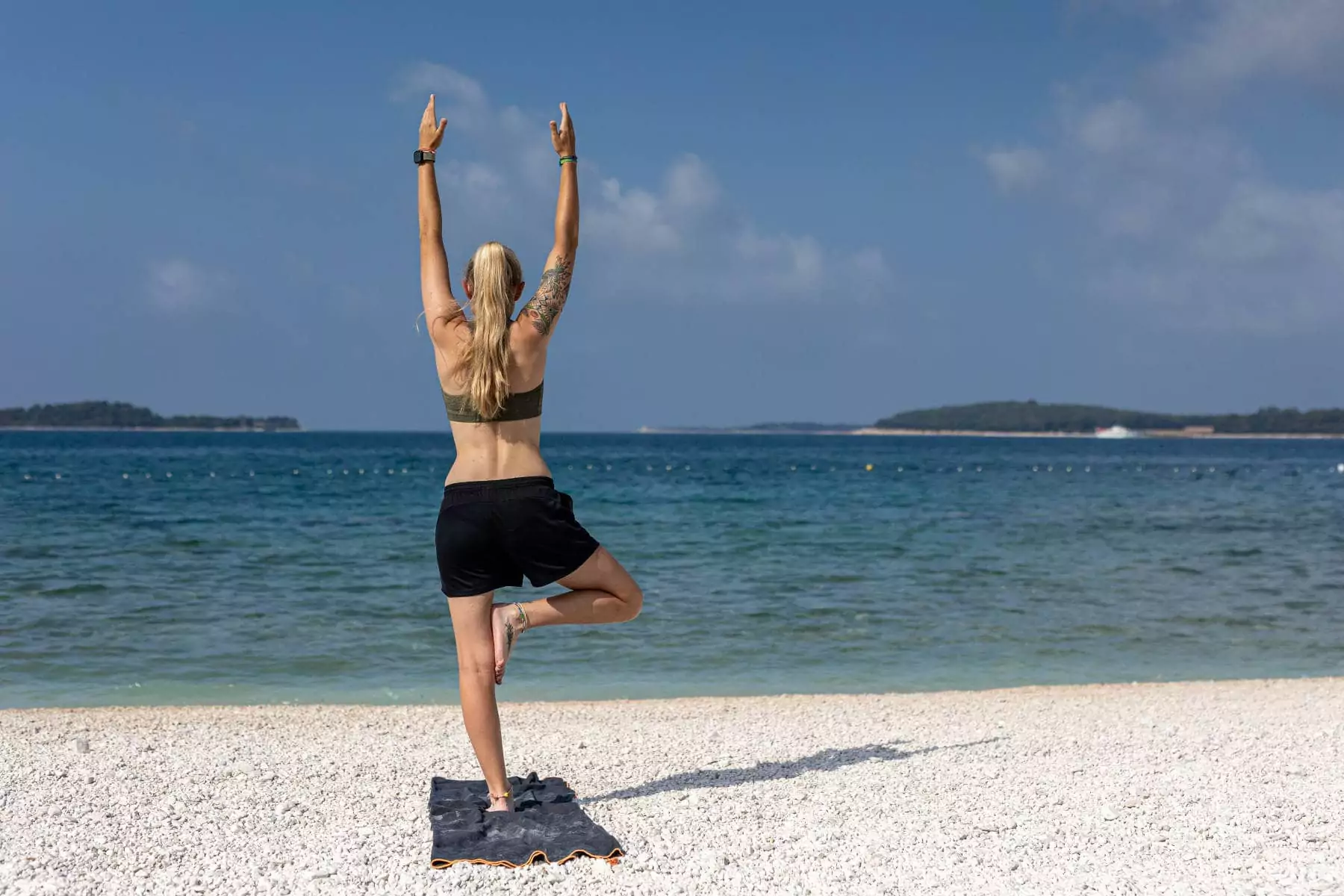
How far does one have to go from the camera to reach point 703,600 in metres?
13.7

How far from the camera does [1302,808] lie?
505 cm

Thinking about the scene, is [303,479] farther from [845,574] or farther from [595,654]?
[595,654]

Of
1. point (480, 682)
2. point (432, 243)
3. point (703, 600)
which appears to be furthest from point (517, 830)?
point (703, 600)

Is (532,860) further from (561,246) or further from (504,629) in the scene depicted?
(561,246)

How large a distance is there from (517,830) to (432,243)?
2485mm

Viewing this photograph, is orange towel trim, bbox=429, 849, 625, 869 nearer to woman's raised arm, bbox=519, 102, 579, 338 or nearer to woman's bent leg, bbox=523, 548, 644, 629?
woman's bent leg, bbox=523, 548, 644, 629

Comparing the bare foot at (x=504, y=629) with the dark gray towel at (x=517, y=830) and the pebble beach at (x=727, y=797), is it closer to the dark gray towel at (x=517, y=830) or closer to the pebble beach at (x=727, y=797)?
the dark gray towel at (x=517, y=830)

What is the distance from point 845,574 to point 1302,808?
1119 centimetres

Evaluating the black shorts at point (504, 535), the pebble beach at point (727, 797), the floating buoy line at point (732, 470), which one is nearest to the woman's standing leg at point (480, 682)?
the black shorts at point (504, 535)

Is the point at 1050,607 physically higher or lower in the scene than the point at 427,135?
lower

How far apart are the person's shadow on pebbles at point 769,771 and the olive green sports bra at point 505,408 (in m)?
2.02

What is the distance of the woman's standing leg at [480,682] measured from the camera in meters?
4.59

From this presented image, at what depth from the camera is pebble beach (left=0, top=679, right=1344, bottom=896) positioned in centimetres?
417

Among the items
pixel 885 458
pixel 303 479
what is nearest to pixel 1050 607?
pixel 303 479
